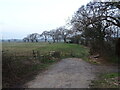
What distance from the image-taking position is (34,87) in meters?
10.9

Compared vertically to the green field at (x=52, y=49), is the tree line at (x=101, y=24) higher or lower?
higher

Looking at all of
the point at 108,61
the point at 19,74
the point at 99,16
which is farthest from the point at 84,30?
the point at 19,74

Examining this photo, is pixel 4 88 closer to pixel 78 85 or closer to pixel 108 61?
pixel 78 85

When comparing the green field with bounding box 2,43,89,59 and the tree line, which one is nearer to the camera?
the tree line

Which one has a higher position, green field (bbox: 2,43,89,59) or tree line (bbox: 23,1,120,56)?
tree line (bbox: 23,1,120,56)

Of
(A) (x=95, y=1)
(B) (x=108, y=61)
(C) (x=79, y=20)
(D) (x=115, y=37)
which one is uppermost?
(A) (x=95, y=1)

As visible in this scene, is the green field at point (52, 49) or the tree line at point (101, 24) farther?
the green field at point (52, 49)

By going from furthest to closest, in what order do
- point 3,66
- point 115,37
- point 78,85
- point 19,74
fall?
point 115,37
point 19,74
point 3,66
point 78,85

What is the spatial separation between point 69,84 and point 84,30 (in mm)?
17690

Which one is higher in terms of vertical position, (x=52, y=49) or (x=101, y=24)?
(x=101, y=24)

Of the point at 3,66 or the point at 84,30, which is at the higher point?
the point at 84,30

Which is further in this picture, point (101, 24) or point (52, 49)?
point (52, 49)

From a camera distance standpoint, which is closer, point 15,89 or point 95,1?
point 15,89

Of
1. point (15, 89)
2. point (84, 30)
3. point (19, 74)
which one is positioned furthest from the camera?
point (84, 30)
